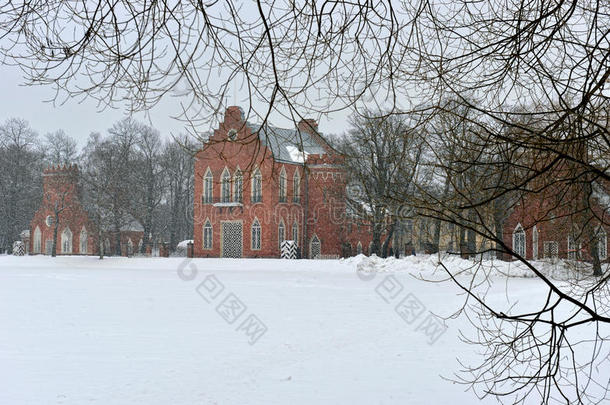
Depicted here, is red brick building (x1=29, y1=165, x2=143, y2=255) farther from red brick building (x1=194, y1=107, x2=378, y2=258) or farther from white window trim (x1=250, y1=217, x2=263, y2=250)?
white window trim (x1=250, y1=217, x2=263, y2=250)

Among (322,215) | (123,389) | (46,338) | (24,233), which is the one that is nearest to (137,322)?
(46,338)

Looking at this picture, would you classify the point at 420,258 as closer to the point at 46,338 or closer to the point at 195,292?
the point at 195,292

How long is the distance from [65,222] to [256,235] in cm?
1465

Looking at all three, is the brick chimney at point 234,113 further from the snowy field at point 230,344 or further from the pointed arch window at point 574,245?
the snowy field at point 230,344

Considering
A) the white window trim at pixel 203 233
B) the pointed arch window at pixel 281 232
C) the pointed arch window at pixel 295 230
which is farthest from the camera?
the white window trim at pixel 203 233

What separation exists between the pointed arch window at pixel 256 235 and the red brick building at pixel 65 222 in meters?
9.21

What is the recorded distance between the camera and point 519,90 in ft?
21.4

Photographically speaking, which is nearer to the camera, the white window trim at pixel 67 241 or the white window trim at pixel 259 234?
the white window trim at pixel 259 234

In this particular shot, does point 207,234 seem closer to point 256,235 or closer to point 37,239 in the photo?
point 256,235

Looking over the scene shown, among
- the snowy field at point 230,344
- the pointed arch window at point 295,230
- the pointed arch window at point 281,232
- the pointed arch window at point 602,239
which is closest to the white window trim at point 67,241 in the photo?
the pointed arch window at point 281,232

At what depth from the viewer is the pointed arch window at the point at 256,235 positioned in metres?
41.3

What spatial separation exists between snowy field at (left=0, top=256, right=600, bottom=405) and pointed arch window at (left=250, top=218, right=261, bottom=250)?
60.1ft

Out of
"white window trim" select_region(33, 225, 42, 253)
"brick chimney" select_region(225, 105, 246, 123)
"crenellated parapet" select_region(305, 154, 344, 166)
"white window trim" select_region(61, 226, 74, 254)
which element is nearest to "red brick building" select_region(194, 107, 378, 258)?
"crenellated parapet" select_region(305, 154, 344, 166)

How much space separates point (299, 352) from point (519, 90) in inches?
241
